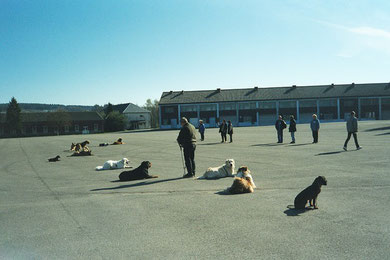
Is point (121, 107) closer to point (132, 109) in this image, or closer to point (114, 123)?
point (132, 109)

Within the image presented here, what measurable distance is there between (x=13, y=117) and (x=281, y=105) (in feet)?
233

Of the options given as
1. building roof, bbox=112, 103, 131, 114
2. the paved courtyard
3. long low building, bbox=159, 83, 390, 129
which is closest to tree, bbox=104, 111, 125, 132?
long low building, bbox=159, 83, 390, 129

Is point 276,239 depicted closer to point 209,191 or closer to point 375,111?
point 209,191

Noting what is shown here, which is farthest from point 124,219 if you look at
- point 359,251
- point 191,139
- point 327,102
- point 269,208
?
point 327,102

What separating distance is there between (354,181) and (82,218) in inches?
279

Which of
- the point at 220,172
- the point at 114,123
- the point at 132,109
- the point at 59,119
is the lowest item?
the point at 220,172

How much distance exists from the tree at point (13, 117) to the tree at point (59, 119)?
7.62m

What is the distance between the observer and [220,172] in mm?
10891

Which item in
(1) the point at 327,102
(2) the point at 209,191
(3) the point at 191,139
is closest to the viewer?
(2) the point at 209,191

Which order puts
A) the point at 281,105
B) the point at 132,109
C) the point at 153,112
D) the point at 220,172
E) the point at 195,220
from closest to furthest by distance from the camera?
the point at 195,220 < the point at 220,172 < the point at 281,105 < the point at 132,109 < the point at 153,112

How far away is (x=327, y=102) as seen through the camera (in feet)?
270

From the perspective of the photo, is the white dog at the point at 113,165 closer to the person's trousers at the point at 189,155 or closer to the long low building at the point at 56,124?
the person's trousers at the point at 189,155

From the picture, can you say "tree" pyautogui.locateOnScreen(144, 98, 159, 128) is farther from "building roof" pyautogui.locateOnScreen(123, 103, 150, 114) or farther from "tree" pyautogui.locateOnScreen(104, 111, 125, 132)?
"tree" pyautogui.locateOnScreen(104, 111, 125, 132)

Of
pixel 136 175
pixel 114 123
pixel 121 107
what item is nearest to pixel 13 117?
pixel 114 123
